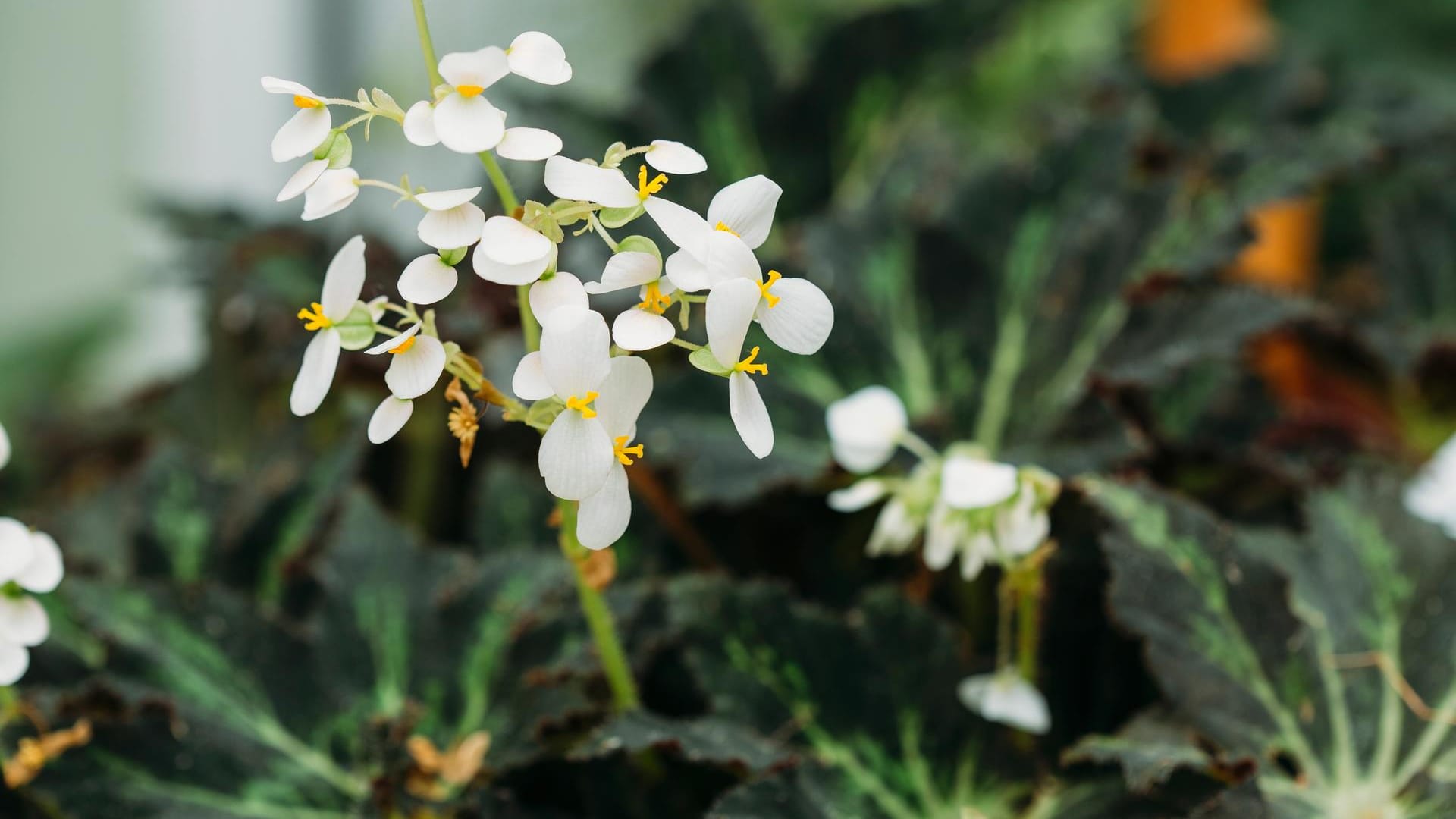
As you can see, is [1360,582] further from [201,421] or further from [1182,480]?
[201,421]

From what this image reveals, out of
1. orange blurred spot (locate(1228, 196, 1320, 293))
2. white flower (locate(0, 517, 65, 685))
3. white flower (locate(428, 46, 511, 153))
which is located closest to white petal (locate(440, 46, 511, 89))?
white flower (locate(428, 46, 511, 153))

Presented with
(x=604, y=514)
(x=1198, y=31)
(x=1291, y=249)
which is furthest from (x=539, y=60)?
(x=1198, y=31)

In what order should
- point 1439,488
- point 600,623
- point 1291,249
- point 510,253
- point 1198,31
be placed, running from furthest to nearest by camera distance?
point 1198,31
point 1291,249
point 1439,488
point 600,623
point 510,253

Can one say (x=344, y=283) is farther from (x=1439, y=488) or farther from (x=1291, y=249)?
(x=1291, y=249)

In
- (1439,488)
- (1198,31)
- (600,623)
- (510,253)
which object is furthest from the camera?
(1198,31)

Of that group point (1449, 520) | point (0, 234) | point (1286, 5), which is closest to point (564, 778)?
point (1449, 520)

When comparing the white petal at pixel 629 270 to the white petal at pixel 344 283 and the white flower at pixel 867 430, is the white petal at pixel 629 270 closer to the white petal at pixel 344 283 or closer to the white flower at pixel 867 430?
the white petal at pixel 344 283

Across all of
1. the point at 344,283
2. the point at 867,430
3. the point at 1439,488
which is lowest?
the point at 1439,488

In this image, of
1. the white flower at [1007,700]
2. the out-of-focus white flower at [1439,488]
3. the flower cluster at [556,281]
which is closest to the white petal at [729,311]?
the flower cluster at [556,281]

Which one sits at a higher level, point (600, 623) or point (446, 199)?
point (446, 199)
